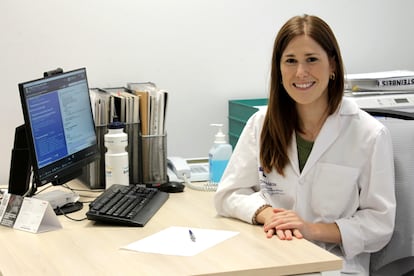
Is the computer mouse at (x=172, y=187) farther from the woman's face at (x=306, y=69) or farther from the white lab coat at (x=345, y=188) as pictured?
the woman's face at (x=306, y=69)

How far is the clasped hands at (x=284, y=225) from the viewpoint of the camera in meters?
1.85

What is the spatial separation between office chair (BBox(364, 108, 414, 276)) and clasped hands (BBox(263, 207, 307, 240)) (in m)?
0.30

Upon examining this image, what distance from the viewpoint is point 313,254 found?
5.58 feet

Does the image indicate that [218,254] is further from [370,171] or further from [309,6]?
[309,6]

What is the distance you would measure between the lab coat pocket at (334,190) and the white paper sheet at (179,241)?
299mm

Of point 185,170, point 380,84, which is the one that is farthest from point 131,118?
point 380,84

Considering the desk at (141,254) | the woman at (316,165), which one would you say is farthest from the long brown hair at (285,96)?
the desk at (141,254)

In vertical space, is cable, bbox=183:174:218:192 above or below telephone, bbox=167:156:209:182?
below

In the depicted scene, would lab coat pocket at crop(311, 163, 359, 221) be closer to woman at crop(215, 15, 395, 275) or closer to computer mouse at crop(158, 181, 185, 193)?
woman at crop(215, 15, 395, 275)

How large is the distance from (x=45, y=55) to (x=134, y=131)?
1.67 ft

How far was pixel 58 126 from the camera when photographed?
218cm

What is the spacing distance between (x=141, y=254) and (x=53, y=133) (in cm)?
63

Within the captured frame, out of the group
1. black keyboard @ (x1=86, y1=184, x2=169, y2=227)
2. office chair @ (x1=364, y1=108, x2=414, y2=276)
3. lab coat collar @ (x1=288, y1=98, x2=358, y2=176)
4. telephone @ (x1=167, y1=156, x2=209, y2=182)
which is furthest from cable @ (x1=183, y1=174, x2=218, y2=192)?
office chair @ (x1=364, y1=108, x2=414, y2=276)

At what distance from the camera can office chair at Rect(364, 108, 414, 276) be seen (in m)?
1.97
